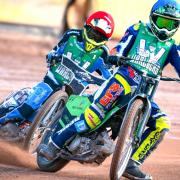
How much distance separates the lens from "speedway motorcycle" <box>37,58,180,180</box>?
32.5 feet

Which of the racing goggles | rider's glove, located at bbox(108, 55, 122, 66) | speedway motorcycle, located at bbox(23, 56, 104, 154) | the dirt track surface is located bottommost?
the dirt track surface

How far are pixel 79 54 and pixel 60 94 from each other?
0.82 metres

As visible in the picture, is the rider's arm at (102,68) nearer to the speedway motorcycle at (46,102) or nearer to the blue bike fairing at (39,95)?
the speedway motorcycle at (46,102)

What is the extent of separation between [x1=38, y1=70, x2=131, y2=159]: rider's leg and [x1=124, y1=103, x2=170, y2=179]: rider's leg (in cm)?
45

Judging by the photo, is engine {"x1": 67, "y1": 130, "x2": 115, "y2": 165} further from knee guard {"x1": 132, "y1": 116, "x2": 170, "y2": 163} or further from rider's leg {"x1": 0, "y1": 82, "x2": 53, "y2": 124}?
rider's leg {"x1": 0, "y1": 82, "x2": 53, "y2": 124}

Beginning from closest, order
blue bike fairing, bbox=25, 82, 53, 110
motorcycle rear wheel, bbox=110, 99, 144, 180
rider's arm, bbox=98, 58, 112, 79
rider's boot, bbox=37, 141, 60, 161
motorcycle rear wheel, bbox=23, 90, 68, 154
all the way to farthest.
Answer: motorcycle rear wheel, bbox=110, 99, 144, 180
rider's boot, bbox=37, 141, 60, 161
motorcycle rear wheel, bbox=23, 90, 68, 154
blue bike fairing, bbox=25, 82, 53, 110
rider's arm, bbox=98, 58, 112, 79

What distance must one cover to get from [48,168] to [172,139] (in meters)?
4.24

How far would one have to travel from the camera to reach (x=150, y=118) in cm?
1054

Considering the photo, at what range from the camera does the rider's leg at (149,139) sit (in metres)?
10.5

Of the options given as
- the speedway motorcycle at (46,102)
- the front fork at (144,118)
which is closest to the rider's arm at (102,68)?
the speedway motorcycle at (46,102)

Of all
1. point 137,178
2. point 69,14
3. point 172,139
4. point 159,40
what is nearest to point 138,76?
point 159,40

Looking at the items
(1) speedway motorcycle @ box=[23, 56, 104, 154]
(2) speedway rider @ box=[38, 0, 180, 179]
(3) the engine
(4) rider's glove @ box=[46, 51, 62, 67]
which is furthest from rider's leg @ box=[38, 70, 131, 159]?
(4) rider's glove @ box=[46, 51, 62, 67]

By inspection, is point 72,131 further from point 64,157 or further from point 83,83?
point 83,83

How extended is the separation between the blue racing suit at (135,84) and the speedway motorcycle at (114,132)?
0.27 feet
